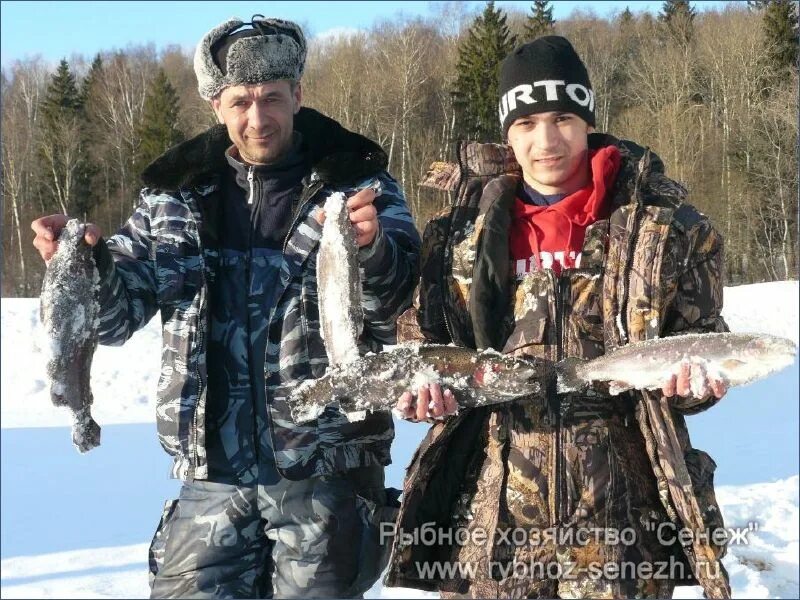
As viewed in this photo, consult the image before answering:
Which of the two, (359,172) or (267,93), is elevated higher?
(267,93)

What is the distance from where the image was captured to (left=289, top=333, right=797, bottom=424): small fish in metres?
2.38

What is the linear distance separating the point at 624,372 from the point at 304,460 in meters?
1.10

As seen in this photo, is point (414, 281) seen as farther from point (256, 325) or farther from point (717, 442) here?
point (717, 442)

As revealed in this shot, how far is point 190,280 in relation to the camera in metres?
2.90

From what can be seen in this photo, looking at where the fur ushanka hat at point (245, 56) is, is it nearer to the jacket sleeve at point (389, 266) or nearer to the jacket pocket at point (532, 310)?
the jacket sleeve at point (389, 266)

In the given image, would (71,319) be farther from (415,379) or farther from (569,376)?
(569,376)

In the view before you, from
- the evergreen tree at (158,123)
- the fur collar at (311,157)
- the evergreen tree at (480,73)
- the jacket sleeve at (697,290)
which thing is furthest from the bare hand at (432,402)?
the evergreen tree at (158,123)

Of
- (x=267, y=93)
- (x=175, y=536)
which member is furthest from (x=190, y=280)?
(x=175, y=536)

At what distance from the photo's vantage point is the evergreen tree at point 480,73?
10.7m

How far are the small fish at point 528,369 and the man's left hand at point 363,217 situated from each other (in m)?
0.38

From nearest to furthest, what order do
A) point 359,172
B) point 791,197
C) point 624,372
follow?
point 624,372 < point 359,172 < point 791,197

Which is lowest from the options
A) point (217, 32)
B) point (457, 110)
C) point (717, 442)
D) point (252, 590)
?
point (717, 442)

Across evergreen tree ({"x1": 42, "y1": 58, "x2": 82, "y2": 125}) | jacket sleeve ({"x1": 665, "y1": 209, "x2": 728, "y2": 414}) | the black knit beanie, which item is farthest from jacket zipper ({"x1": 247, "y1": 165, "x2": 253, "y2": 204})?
evergreen tree ({"x1": 42, "y1": 58, "x2": 82, "y2": 125})

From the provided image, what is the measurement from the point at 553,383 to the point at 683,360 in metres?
0.37
